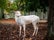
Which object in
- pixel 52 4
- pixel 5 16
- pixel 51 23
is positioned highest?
pixel 52 4

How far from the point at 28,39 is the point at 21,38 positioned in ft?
1.05

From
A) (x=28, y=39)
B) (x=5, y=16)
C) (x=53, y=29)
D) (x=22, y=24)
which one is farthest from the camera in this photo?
(x=5, y=16)

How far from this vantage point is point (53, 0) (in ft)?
9.98

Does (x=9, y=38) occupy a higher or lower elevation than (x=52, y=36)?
lower

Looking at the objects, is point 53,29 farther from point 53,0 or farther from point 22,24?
point 22,24

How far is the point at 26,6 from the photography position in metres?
8.28

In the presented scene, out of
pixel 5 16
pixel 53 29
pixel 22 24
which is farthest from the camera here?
pixel 5 16

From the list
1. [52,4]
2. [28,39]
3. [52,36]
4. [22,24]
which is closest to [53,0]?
[52,4]

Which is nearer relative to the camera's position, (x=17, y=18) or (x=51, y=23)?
(x=51, y=23)

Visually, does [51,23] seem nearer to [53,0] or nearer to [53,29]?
[53,29]

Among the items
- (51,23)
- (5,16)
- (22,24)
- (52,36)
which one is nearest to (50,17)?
(51,23)

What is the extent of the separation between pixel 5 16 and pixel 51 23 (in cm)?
1837

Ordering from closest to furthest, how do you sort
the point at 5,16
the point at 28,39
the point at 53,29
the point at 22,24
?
the point at 53,29, the point at 28,39, the point at 22,24, the point at 5,16

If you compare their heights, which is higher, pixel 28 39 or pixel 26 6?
pixel 26 6
